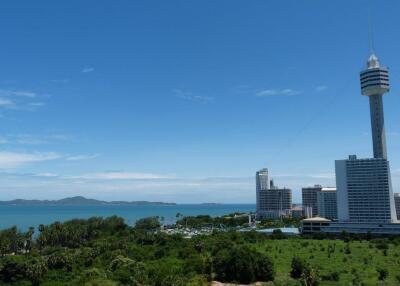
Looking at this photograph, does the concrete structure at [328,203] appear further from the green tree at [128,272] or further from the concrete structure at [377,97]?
the green tree at [128,272]

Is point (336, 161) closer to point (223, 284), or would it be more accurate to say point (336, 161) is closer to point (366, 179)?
point (366, 179)

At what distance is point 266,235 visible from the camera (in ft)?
359

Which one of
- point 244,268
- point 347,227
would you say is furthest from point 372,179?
point 244,268

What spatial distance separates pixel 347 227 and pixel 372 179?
19.2 metres

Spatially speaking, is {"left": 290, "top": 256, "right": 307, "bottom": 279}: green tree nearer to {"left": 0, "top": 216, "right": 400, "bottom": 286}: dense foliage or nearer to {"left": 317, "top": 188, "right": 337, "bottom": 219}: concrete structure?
{"left": 0, "top": 216, "right": 400, "bottom": 286}: dense foliage

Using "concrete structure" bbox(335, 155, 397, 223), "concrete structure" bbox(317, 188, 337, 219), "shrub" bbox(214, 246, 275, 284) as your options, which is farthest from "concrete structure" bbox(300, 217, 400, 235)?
"shrub" bbox(214, 246, 275, 284)

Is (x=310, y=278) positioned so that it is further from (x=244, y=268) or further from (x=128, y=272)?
(x=128, y=272)

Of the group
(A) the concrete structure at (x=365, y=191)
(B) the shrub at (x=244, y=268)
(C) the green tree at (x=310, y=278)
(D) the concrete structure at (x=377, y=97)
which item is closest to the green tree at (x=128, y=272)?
(B) the shrub at (x=244, y=268)

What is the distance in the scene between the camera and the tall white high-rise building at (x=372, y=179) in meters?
128

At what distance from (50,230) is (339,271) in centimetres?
7224

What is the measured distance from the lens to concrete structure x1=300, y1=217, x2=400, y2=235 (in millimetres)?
115819

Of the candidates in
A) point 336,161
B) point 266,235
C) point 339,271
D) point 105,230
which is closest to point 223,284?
point 339,271

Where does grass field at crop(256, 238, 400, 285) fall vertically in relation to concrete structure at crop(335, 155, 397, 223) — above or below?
below

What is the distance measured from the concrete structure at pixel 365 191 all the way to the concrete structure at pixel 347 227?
24.6 feet
